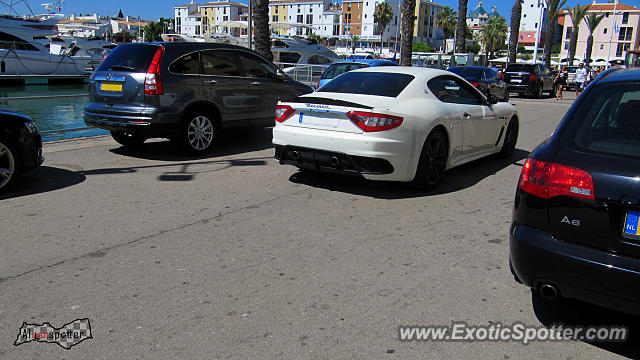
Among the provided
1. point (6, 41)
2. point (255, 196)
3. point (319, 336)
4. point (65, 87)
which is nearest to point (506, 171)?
point (255, 196)

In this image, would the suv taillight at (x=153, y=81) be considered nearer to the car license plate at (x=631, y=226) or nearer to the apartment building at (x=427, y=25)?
the car license plate at (x=631, y=226)

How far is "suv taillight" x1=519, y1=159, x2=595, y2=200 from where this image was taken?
2836 millimetres

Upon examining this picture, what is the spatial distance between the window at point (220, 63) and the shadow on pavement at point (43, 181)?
104 inches

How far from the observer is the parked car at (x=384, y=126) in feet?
18.9

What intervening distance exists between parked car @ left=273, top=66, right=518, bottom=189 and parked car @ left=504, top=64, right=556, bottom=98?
2029cm

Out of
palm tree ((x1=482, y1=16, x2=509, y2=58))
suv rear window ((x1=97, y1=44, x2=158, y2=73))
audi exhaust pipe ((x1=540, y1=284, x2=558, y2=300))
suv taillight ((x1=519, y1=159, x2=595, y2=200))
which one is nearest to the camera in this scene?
suv taillight ((x1=519, y1=159, x2=595, y2=200))

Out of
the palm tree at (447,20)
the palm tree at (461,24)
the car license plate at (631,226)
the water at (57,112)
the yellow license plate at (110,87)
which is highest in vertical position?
the palm tree at (447,20)

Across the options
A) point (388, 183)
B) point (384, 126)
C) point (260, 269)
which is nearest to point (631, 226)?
point (260, 269)

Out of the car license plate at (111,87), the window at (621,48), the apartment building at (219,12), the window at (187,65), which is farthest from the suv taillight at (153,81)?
the apartment building at (219,12)

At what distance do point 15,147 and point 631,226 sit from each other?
19.7ft

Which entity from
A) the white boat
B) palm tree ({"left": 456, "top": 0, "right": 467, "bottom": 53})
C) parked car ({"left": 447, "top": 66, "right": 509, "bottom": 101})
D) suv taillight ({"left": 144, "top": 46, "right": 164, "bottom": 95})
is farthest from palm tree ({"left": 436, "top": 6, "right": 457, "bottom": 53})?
suv taillight ({"left": 144, "top": 46, "right": 164, "bottom": 95})

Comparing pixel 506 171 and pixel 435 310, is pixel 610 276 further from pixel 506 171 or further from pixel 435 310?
pixel 506 171

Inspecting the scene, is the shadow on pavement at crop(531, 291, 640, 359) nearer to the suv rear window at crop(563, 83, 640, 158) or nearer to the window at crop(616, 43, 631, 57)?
the suv rear window at crop(563, 83, 640, 158)

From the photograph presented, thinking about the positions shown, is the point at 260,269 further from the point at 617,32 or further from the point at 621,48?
the point at 621,48
